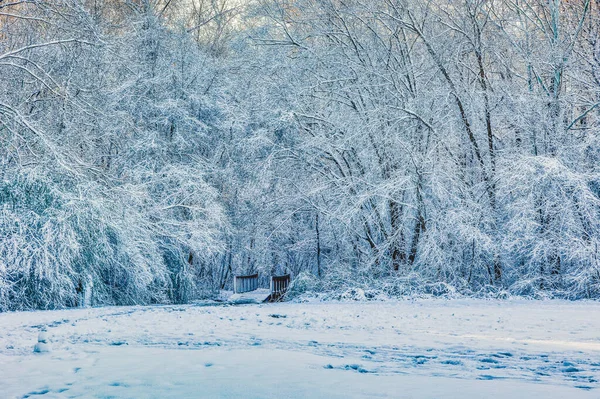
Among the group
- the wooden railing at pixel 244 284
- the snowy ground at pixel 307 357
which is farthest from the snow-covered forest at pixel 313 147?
the snowy ground at pixel 307 357

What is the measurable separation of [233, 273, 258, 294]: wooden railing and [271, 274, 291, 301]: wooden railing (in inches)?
60.5

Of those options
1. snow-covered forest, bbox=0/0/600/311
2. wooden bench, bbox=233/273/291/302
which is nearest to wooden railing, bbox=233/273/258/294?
wooden bench, bbox=233/273/291/302

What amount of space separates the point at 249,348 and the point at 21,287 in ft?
24.4

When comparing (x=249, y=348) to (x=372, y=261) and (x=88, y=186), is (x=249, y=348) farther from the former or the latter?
(x=372, y=261)

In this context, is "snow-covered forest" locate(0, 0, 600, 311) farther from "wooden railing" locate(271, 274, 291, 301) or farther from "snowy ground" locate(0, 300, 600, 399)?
"snowy ground" locate(0, 300, 600, 399)

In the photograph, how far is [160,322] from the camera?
834cm

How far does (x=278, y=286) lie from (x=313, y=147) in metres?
4.17

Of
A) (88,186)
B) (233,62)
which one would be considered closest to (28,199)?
(88,186)

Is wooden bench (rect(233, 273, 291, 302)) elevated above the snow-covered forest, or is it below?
below

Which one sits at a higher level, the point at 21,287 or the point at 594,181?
the point at 594,181

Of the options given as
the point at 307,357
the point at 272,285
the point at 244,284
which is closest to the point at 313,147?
the point at 272,285

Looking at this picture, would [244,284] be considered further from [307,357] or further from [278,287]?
[307,357]

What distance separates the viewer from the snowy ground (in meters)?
3.54

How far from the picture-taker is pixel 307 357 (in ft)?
15.6
